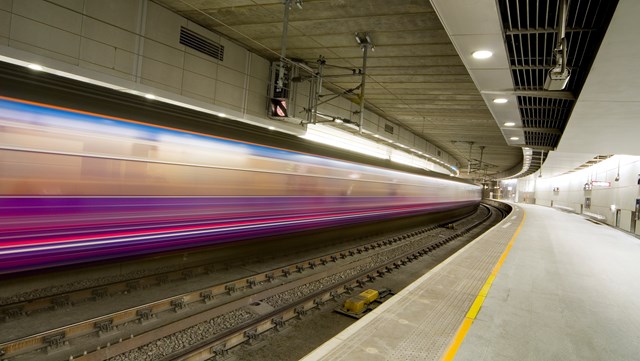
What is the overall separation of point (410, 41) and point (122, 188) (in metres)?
6.71

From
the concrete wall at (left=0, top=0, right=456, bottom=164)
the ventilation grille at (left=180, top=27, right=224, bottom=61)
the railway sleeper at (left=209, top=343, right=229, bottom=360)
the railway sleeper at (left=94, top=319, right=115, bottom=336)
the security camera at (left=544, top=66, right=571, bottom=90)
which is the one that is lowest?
the railway sleeper at (left=209, top=343, right=229, bottom=360)

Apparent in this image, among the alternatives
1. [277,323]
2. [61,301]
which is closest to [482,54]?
[277,323]

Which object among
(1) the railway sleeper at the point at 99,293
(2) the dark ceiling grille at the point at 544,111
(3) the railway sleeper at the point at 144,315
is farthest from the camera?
(2) the dark ceiling grille at the point at 544,111

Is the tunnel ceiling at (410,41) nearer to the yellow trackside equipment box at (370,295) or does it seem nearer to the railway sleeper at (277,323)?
the yellow trackside equipment box at (370,295)

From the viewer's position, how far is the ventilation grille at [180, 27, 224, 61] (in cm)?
794

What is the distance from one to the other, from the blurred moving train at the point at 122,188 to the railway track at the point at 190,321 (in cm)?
71

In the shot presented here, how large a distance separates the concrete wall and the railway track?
3.74m

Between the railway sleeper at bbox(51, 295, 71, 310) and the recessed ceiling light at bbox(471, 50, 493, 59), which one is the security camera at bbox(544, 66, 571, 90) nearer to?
the recessed ceiling light at bbox(471, 50, 493, 59)

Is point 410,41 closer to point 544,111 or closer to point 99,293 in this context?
point 544,111

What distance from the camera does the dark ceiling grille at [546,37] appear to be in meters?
4.44

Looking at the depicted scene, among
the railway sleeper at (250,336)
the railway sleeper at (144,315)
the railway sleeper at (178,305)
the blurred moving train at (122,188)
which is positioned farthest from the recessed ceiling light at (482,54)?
the railway sleeper at (144,315)

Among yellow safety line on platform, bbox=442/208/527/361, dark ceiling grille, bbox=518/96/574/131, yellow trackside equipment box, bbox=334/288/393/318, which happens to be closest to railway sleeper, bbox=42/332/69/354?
yellow trackside equipment box, bbox=334/288/393/318

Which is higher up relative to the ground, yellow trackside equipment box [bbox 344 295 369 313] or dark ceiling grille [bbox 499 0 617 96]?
dark ceiling grille [bbox 499 0 617 96]

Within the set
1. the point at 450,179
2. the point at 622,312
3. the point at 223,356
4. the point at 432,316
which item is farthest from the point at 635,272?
the point at 450,179
